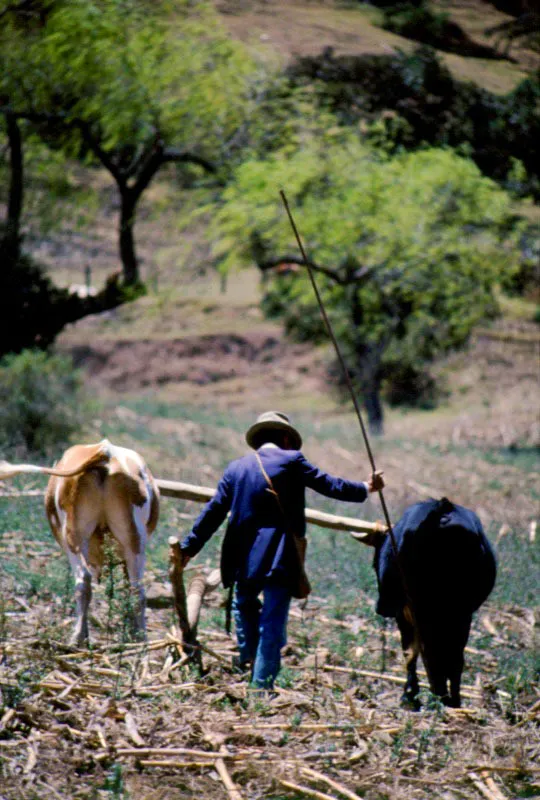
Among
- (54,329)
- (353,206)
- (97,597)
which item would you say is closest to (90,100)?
(54,329)

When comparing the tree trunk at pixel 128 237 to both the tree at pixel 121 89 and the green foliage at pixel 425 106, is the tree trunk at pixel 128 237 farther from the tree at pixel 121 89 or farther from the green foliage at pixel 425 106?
the green foliage at pixel 425 106

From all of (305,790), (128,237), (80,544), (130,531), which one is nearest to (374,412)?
(128,237)

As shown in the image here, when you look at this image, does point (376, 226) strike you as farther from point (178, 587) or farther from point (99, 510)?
point (178, 587)

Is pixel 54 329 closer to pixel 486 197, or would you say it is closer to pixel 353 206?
pixel 353 206

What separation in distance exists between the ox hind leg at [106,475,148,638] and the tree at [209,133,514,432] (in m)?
13.9

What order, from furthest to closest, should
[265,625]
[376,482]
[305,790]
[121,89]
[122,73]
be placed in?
[122,73] → [121,89] → [265,625] → [376,482] → [305,790]

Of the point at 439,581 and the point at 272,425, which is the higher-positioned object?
Result: the point at 272,425

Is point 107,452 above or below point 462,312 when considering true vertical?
above

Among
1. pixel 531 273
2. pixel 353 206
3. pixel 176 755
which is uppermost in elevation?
pixel 176 755

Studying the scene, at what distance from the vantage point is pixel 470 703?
23.3 ft

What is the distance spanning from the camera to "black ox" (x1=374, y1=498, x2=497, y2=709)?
6562 millimetres

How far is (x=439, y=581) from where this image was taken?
21.8 feet

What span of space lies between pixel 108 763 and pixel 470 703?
3001 mm

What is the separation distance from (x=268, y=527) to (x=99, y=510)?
1.32 meters
